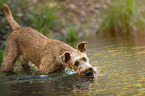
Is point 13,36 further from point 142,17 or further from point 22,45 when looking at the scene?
point 142,17

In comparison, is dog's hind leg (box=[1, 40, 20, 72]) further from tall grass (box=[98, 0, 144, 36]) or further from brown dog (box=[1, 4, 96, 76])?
tall grass (box=[98, 0, 144, 36])

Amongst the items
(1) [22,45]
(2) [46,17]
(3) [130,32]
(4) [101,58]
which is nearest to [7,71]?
(1) [22,45]

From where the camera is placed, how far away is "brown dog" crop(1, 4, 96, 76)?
6871 millimetres

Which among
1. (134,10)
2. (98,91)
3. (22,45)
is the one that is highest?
(134,10)

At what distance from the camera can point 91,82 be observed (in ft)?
19.5

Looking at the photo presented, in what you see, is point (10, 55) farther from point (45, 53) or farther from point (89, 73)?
point (89, 73)

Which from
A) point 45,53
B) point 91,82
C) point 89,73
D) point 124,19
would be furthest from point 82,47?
point 124,19

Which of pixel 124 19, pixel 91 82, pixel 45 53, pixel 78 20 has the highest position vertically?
pixel 78 20

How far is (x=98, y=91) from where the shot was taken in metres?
5.07

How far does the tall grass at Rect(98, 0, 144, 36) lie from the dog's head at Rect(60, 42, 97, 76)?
381 inches

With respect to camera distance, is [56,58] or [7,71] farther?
[7,71]

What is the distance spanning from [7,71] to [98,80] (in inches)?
146

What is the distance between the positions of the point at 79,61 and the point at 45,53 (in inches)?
55.7

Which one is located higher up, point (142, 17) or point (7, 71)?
point (142, 17)
